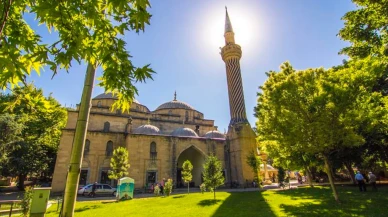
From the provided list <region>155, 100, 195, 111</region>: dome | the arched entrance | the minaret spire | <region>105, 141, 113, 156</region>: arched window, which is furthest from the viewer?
<region>155, 100, 195, 111</region>: dome

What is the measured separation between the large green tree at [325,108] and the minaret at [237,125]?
14715 mm

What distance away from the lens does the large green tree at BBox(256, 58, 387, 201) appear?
9742mm

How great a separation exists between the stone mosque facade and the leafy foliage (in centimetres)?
2125

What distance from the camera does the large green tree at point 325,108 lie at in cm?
974

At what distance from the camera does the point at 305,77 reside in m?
11.0

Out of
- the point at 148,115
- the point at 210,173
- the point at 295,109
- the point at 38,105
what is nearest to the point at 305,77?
the point at 295,109

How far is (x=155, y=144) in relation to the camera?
25.5m

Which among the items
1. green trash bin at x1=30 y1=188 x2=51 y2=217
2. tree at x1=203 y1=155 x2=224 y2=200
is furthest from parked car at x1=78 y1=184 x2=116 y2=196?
green trash bin at x1=30 y1=188 x2=51 y2=217

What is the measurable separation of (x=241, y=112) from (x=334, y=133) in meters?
17.1

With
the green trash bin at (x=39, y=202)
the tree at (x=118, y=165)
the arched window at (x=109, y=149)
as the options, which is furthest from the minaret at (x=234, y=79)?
the green trash bin at (x=39, y=202)

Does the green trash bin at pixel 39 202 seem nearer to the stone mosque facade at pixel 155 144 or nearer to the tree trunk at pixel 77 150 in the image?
the tree trunk at pixel 77 150

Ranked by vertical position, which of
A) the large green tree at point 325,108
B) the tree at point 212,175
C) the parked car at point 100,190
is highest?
the large green tree at point 325,108

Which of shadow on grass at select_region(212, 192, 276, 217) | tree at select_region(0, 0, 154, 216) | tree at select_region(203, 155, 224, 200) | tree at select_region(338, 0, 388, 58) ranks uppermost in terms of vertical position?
tree at select_region(338, 0, 388, 58)

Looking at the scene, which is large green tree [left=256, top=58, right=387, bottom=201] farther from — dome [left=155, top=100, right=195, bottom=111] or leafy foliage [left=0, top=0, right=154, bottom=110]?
dome [left=155, top=100, right=195, bottom=111]
